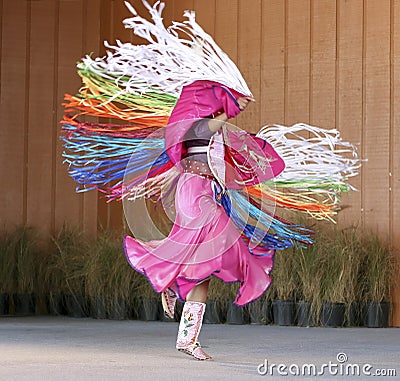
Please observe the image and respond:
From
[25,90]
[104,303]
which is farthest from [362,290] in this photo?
[25,90]

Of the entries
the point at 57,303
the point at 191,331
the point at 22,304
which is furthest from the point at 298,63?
the point at 191,331

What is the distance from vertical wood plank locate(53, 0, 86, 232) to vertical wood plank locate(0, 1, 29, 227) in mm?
289

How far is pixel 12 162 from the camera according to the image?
312 inches

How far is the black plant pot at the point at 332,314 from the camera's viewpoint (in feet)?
20.2

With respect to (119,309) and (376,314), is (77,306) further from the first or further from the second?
(376,314)

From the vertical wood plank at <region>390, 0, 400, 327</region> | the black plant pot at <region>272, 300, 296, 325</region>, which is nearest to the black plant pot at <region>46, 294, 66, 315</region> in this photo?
the black plant pot at <region>272, 300, 296, 325</region>

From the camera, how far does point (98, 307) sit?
6941 millimetres

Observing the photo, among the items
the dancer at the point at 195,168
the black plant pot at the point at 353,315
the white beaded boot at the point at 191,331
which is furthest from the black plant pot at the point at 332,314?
the white beaded boot at the point at 191,331

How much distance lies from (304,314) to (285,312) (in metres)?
0.13

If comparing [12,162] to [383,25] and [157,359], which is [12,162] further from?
[157,359]

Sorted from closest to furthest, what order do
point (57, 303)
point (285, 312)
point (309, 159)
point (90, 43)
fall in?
1. point (309, 159)
2. point (285, 312)
3. point (57, 303)
4. point (90, 43)

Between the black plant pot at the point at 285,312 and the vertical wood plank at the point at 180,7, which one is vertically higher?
the vertical wood plank at the point at 180,7

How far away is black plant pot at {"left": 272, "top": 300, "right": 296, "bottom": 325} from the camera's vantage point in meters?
6.29

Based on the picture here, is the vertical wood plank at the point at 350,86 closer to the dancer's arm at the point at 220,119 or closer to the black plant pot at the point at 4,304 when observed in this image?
the black plant pot at the point at 4,304
